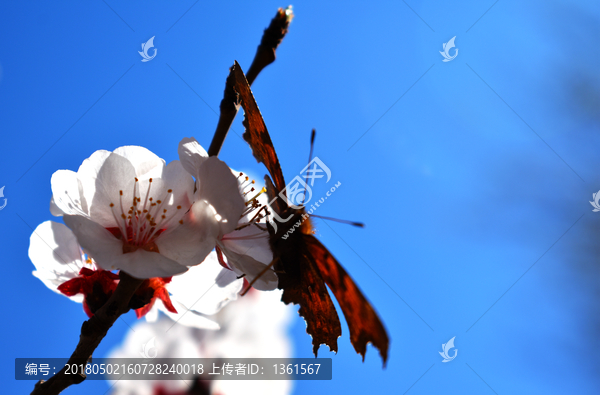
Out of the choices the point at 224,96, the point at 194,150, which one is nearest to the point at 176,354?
the point at 194,150

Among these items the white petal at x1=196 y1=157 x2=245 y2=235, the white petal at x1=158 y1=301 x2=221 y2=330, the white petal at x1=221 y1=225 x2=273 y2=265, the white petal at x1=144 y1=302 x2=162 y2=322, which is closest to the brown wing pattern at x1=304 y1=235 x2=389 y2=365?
the white petal at x1=221 y1=225 x2=273 y2=265

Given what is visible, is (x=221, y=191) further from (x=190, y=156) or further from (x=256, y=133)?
(x=256, y=133)

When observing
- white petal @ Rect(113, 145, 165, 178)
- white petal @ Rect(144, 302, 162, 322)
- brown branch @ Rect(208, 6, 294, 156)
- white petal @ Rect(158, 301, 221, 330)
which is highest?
brown branch @ Rect(208, 6, 294, 156)

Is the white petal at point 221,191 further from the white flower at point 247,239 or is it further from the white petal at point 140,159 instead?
the white petal at point 140,159

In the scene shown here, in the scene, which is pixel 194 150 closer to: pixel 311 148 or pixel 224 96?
pixel 224 96
